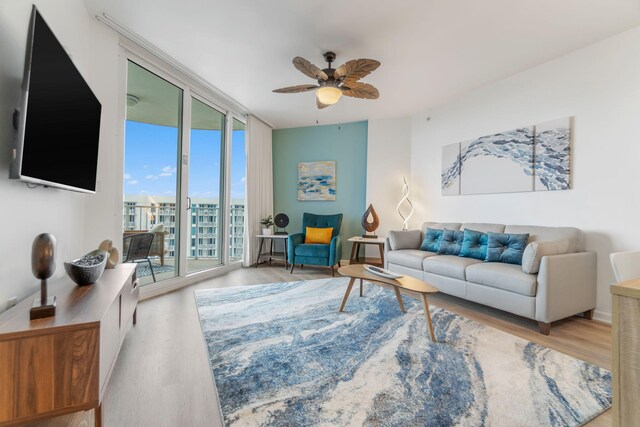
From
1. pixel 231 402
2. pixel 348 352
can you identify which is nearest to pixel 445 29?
pixel 348 352

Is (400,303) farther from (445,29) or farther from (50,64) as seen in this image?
(50,64)

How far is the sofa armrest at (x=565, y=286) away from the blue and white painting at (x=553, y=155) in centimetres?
81

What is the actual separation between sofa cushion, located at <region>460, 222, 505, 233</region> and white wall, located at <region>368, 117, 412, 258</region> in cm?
143

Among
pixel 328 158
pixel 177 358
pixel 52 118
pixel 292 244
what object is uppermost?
pixel 328 158

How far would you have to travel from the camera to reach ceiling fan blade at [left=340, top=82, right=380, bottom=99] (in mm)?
2898

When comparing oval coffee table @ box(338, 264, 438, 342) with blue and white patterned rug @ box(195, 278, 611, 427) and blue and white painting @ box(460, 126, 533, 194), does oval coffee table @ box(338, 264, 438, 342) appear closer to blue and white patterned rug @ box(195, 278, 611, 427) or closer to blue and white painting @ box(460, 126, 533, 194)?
blue and white patterned rug @ box(195, 278, 611, 427)

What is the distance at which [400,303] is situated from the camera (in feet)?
8.63

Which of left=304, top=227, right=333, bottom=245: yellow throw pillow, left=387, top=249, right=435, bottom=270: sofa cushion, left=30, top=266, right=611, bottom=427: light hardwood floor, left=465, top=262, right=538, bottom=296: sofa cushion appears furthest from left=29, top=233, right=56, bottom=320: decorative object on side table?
left=304, top=227, right=333, bottom=245: yellow throw pillow

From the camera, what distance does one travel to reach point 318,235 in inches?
183

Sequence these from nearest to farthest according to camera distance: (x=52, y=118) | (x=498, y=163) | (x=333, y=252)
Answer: (x=52, y=118), (x=498, y=163), (x=333, y=252)

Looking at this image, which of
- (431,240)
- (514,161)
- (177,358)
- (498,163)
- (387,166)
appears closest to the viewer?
(177,358)

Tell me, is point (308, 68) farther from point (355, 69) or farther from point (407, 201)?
point (407, 201)

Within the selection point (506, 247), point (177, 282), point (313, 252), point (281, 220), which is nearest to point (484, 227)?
point (506, 247)

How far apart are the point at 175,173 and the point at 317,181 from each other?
2619 mm
